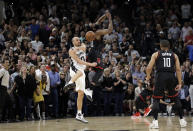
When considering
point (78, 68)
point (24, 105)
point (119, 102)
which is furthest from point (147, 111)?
point (78, 68)

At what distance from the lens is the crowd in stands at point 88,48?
1694 centimetres

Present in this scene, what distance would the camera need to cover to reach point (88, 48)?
18.8 meters

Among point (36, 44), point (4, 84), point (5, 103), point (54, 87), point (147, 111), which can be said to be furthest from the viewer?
point (36, 44)

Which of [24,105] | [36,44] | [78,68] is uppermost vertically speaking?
[36,44]

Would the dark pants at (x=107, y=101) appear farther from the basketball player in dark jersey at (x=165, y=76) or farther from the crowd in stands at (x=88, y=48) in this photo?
the basketball player in dark jersey at (x=165, y=76)

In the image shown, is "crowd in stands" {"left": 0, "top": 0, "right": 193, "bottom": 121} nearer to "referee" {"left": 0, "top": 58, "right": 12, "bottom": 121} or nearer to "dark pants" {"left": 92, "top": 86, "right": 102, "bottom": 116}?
"dark pants" {"left": 92, "top": 86, "right": 102, "bottom": 116}

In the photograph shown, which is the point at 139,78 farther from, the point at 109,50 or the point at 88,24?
the point at 88,24

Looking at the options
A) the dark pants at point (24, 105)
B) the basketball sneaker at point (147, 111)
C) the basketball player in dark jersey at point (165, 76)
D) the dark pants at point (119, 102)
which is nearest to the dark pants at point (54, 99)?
the dark pants at point (24, 105)

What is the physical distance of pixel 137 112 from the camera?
1719 centimetres

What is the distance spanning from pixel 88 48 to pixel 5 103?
15.6ft

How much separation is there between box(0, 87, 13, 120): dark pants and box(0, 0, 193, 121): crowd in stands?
0.04 metres

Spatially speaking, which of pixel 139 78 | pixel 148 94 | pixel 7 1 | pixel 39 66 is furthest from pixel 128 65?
pixel 7 1

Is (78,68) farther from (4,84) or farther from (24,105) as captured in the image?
(24,105)

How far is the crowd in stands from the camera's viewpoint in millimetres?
16938
